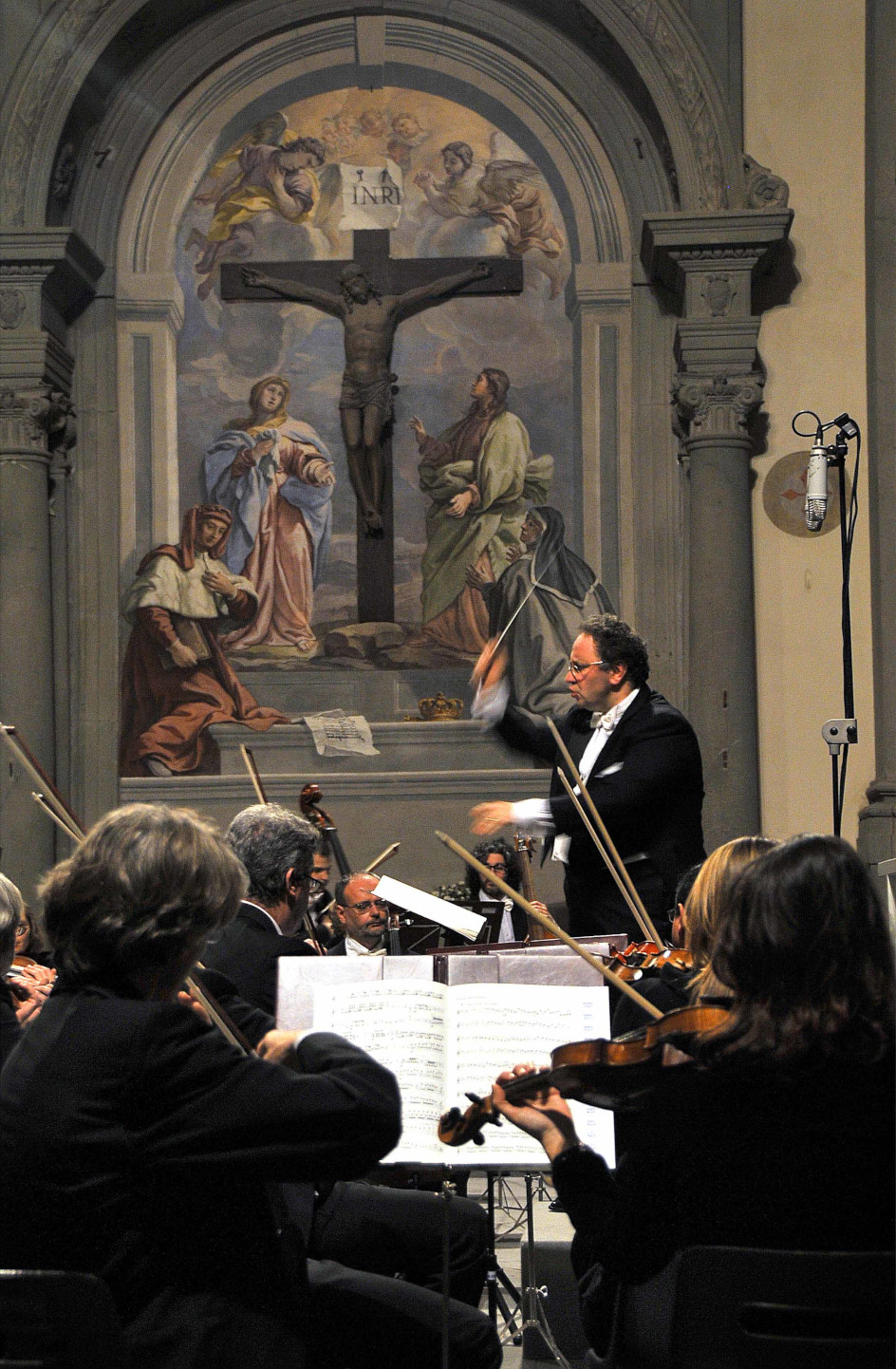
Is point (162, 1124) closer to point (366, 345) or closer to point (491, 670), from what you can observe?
point (491, 670)

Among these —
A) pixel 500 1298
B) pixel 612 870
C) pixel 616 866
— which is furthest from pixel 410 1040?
pixel 616 866

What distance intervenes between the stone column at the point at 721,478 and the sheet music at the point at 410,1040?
568 centimetres

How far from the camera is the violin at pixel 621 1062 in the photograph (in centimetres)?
242

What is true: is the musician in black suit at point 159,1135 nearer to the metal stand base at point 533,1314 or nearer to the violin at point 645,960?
the violin at point 645,960

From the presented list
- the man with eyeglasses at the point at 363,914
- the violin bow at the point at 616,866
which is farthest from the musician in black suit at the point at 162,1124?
the man with eyeglasses at the point at 363,914

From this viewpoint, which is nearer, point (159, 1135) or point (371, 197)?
point (159, 1135)

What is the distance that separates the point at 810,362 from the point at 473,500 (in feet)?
6.74

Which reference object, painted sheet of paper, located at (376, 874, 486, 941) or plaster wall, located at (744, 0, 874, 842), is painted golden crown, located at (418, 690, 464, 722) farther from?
painted sheet of paper, located at (376, 874, 486, 941)

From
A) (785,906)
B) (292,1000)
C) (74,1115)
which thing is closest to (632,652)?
(292,1000)

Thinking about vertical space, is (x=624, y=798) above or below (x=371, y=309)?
below

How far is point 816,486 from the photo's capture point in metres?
Result: 7.52

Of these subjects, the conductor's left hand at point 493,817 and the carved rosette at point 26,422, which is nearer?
the conductor's left hand at point 493,817

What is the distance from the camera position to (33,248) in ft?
29.2

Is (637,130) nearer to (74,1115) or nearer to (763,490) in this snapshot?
(763,490)
